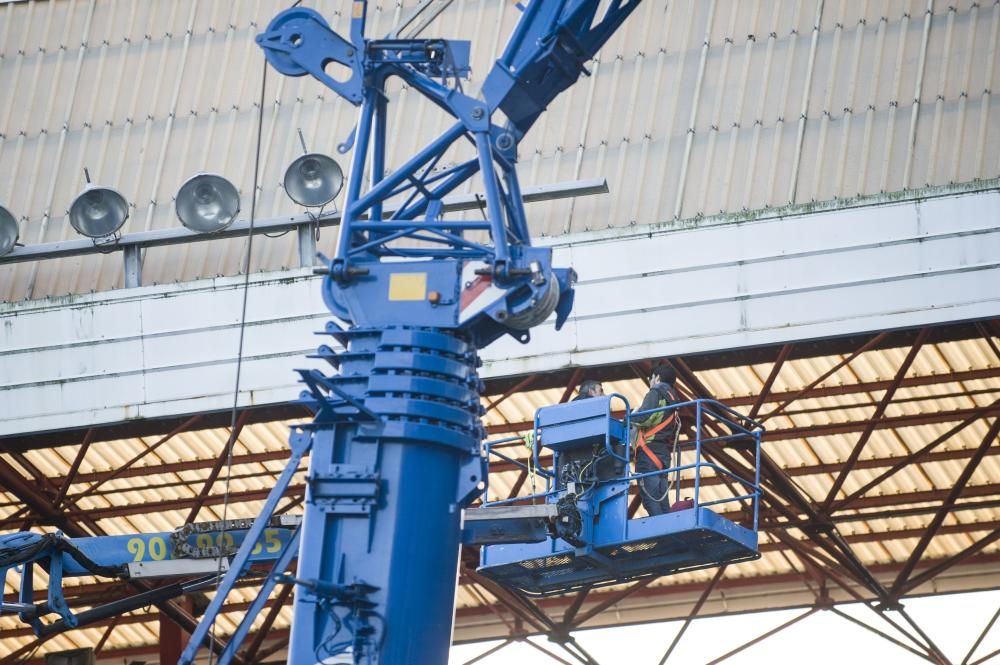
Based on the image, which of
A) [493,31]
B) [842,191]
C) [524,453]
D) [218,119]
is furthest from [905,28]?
[218,119]

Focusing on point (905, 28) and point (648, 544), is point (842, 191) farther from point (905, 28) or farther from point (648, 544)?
point (648, 544)

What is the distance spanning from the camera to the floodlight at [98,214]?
26.9m

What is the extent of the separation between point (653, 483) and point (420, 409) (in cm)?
523

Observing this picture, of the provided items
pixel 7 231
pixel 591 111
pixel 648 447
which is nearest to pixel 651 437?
pixel 648 447

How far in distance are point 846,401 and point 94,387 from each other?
514 inches

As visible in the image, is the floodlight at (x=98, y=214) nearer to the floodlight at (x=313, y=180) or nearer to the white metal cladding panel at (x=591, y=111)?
the white metal cladding panel at (x=591, y=111)

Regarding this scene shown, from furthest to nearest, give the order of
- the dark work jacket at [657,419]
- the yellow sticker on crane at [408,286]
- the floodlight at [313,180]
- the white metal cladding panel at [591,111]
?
the white metal cladding panel at [591,111] < the floodlight at [313,180] < the dark work jacket at [657,419] < the yellow sticker on crane at [408,286]

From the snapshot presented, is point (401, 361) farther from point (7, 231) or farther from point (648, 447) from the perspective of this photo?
point (7, 231)

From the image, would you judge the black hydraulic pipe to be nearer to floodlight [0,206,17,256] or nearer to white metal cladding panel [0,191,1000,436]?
white metal cladding panel [0,191,1000,436]

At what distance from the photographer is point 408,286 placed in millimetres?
13500

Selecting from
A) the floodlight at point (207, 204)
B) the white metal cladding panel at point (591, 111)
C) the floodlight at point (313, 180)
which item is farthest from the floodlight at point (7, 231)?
the floodlight at point (313, 180)

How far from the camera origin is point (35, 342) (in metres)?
27.0

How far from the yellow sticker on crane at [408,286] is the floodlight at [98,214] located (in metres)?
14.6

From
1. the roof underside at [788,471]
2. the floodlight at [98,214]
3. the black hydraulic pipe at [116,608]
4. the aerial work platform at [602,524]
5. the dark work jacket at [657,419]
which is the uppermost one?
the floodlight at [98,214]
